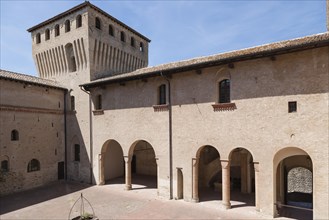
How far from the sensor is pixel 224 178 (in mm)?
12617

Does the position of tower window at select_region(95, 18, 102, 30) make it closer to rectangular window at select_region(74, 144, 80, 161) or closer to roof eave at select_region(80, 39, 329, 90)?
roof eave at select_region(80, 39, 329, 90)

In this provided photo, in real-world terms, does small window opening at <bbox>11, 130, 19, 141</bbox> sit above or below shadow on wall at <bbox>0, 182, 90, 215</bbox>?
above

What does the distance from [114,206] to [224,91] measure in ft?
30.5

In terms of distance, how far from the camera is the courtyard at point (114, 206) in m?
12.0

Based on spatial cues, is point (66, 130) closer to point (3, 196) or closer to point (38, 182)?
point (38, 182)

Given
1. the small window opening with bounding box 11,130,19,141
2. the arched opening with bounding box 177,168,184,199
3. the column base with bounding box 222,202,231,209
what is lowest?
the column base with bounding box 222,202,231,209

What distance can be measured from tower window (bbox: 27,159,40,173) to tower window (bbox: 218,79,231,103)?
49.0 ft

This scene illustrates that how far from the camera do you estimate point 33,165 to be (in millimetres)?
17781

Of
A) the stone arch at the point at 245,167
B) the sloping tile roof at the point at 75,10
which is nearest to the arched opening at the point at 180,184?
the stone arch at the point at 245,167

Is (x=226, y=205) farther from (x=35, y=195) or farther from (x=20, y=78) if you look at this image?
(x=20, y=78)

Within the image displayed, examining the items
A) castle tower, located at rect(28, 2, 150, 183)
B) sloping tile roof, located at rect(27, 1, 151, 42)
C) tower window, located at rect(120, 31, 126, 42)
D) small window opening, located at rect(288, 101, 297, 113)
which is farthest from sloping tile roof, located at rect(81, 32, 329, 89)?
tower window, located at rect(120, 31, 126, 42)

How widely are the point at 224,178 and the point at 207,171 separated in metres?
4.84

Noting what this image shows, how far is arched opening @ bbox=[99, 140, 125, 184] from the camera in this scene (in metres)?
18.2

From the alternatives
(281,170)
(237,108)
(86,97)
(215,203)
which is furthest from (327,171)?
(86,97)
